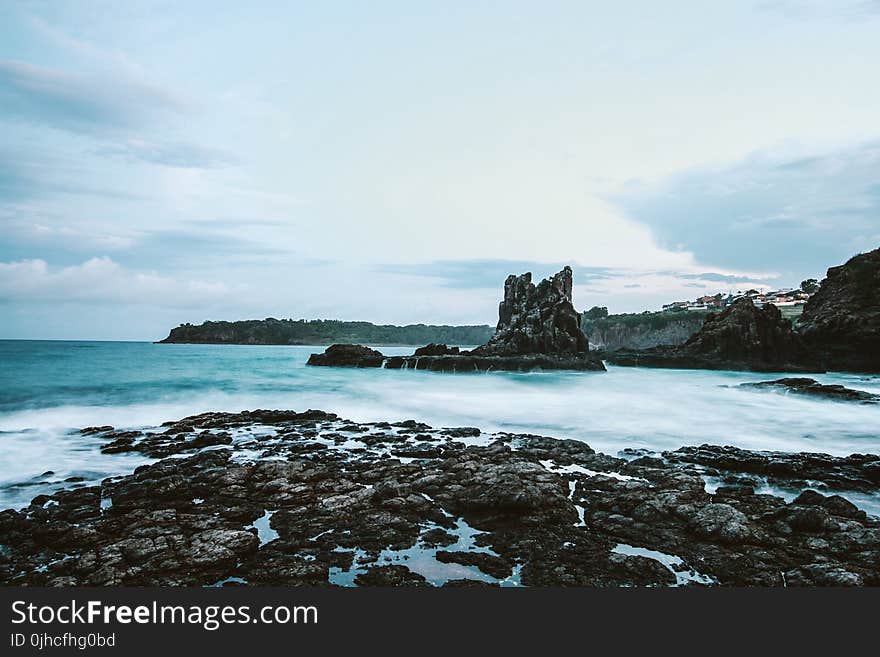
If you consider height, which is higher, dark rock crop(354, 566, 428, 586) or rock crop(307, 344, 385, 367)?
rock crop(307, 344, 385, 367)

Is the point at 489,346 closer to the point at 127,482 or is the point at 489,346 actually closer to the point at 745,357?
the point at 745,357

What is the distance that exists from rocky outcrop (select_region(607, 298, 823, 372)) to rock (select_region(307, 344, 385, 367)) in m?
32.4

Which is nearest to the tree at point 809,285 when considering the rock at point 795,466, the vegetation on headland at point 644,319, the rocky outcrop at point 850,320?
the vegetation on headland at point 644,319

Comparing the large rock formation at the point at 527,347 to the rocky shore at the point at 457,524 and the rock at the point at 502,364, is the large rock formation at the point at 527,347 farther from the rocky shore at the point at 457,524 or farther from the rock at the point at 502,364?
the rocky shore at the point at 457,524

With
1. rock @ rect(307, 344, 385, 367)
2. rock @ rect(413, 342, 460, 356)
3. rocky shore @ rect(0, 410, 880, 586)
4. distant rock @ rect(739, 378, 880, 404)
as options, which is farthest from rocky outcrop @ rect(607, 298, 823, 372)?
rocky shore @ rect(0, 410, 880, 586)

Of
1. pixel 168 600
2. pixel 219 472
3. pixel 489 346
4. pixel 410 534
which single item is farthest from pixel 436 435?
pixel 489 346

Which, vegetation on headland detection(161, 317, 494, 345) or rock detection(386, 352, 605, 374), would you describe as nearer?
rock detection(386, 352, 605, 374)

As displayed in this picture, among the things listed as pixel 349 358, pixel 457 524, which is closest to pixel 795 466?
pixel 457 524

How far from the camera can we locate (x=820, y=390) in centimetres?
2833

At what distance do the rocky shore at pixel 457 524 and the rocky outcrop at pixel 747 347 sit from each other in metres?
40.6

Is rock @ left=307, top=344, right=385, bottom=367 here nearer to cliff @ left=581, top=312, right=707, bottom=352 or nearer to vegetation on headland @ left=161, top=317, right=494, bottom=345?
cliff @ left=581, top=312, right=707, bottom=352

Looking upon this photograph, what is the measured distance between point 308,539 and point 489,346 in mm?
55152

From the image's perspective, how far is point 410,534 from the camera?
8.05 m

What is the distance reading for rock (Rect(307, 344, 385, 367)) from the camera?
188 ft
